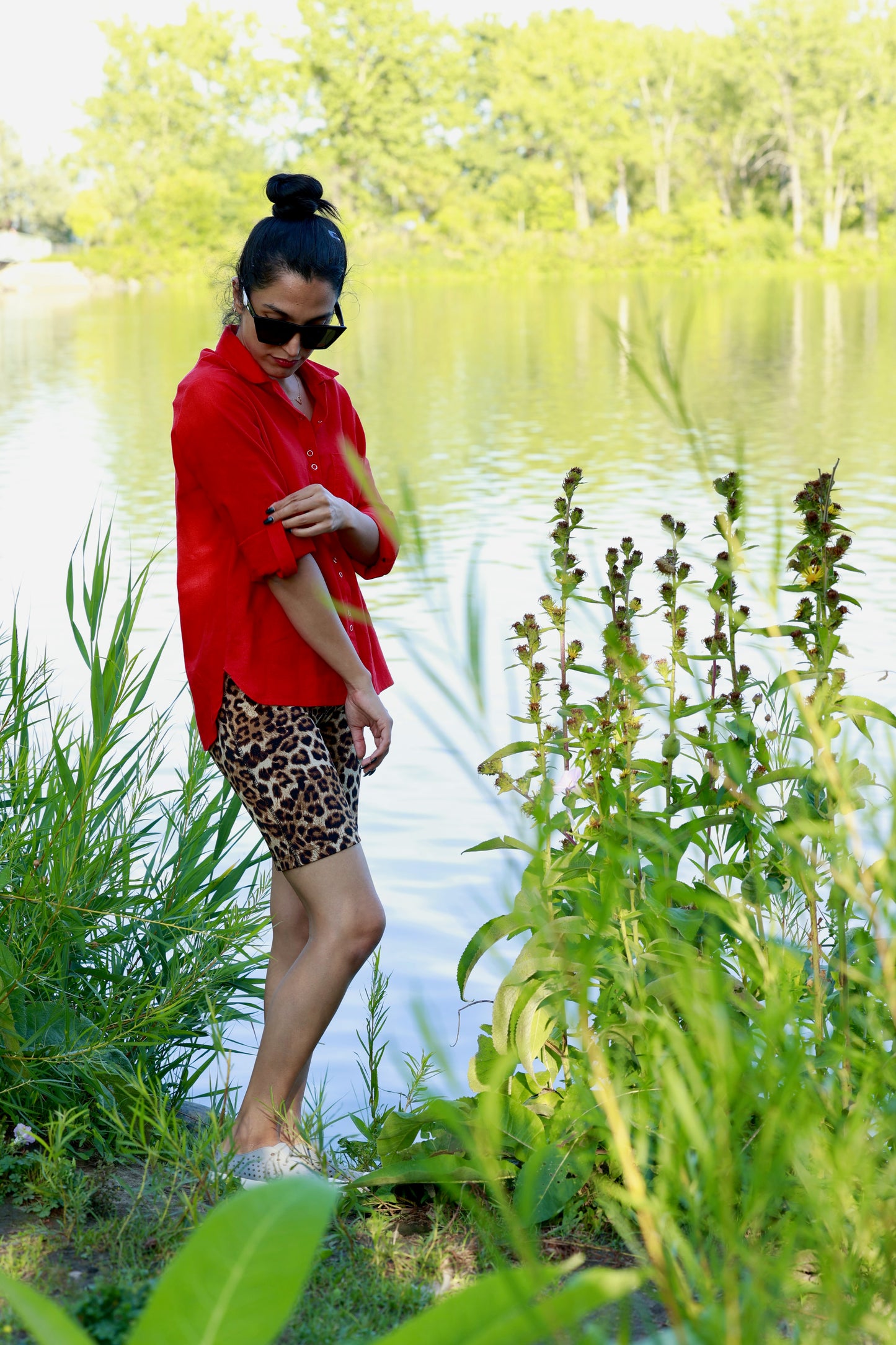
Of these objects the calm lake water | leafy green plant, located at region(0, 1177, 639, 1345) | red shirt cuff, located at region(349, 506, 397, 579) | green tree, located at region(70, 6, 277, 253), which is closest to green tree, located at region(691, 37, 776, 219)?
green tree, located at region(70, 6, 277, 253)

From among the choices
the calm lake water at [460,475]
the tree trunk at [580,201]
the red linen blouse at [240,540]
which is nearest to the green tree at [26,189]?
the tree trunk at [580,201]

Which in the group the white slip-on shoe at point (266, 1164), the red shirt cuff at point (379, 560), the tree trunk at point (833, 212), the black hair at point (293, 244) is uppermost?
the tree trunk at point (833, 212)

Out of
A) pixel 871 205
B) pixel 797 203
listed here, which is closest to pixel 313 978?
pixel 797 203

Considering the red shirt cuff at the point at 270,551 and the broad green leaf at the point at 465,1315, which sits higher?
the red shirt cuff at the point at 270,551

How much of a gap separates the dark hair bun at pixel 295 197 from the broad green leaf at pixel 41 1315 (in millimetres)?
1889

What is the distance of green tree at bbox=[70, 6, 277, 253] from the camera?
5950 centimetres

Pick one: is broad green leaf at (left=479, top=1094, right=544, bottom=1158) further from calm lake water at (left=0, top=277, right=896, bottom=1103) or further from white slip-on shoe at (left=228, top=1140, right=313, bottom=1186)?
white slip-on shoe at (left=228, top=1140, right=313, bottom=1186)

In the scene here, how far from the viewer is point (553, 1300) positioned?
0.91 metres

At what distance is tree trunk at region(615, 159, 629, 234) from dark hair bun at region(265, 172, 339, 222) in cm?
5774

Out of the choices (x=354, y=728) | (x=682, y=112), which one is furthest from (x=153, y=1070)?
(x=682, y=112)

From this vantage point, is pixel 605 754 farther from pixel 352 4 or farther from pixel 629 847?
pixel 352 4

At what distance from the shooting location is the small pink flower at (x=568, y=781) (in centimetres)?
244

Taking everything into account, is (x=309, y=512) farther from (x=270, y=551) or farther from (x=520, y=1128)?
(x=520, y=1128)

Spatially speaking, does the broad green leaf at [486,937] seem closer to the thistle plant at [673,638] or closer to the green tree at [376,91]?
the thistle plant at [673,638]
